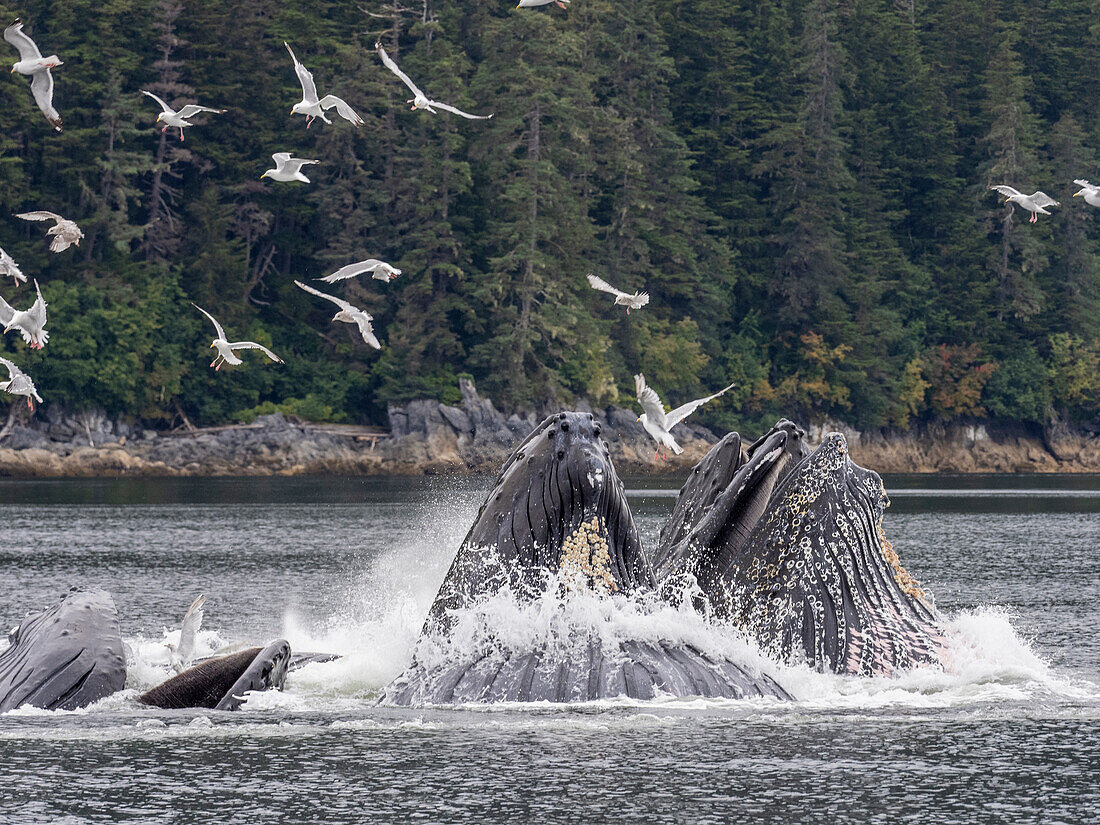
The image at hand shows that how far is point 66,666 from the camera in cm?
1487

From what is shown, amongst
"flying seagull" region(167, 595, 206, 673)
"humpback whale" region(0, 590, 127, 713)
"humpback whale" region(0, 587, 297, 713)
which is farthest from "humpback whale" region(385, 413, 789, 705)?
"flying seagull" region(167, 595, 206, 673)

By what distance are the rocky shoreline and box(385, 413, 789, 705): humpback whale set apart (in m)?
76.7

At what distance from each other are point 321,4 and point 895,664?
9356 cm

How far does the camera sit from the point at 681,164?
109 meters

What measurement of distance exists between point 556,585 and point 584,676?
0.88 meters

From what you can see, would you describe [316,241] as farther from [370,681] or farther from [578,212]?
[370,681]

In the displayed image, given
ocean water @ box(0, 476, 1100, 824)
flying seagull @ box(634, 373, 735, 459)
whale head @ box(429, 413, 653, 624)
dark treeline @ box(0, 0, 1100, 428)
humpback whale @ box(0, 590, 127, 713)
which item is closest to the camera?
ocean water @ box(0, 476, 1100, 824)

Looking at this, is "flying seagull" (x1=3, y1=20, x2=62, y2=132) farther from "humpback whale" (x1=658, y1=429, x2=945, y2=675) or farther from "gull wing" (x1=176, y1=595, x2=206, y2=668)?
"humpback whale" (x1=658, y1=429, x2=945, y2=675)

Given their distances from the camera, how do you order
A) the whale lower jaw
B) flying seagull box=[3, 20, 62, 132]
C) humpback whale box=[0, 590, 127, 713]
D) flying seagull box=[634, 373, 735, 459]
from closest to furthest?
the whale lower jaw, humpback whale box=[0, 590, 127, 713], flying seagull box=[634, 373, 735, 459], flying seagull box=[3, 20, 62, 132]

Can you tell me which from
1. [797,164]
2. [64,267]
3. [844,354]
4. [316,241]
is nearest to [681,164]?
[797,164]

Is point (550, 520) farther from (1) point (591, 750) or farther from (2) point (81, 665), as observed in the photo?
(2) point (81, 665)

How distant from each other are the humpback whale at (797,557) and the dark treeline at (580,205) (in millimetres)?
80394

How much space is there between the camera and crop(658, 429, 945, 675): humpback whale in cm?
1512

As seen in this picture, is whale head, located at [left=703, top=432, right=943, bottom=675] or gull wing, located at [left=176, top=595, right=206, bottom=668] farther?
gull wing, located at [left=176, top=595, right=206, bottom=668]
